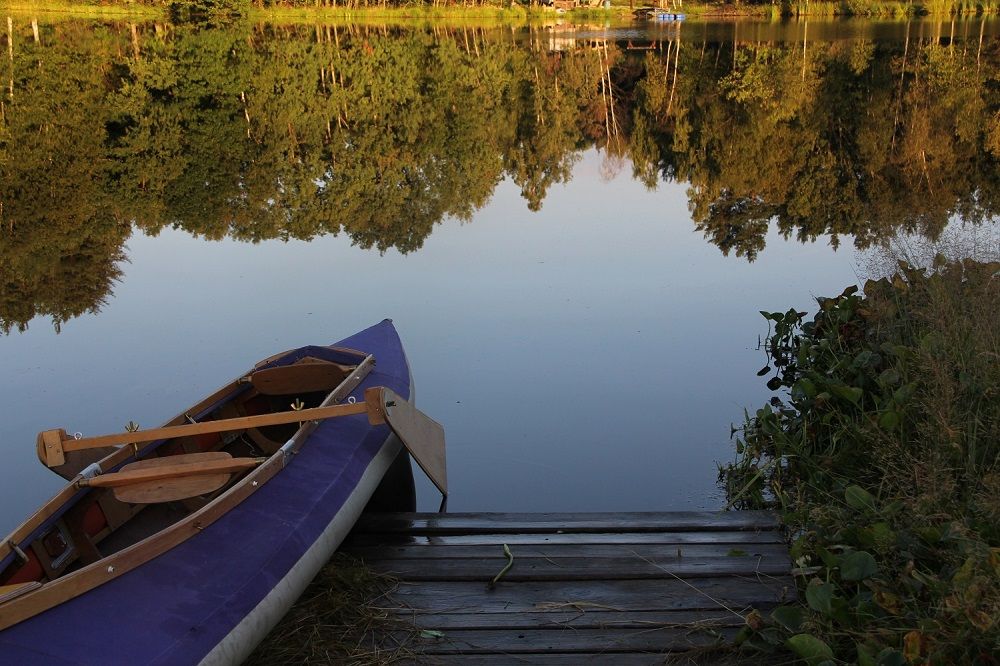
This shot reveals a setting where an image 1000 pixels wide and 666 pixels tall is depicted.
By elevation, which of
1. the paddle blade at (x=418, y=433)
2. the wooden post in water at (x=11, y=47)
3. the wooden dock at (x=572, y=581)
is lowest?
the wooden dock at (x=572, y=581)

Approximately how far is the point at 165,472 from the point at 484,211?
1174cm

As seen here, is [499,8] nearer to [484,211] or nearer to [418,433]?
[484,211]

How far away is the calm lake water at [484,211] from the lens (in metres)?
7.55

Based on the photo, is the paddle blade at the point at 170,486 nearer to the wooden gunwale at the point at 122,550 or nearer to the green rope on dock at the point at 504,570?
the wooden gunwale at the point at 122,550

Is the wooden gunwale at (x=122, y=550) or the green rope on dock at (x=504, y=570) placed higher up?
the wooden gunwale at (x=122, y=550)

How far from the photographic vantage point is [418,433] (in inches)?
215

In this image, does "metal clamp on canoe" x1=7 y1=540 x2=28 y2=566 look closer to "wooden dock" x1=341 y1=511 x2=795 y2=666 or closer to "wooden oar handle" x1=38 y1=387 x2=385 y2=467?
"wooden oar handle" x1=38 y1=387 x2=385 y2=467

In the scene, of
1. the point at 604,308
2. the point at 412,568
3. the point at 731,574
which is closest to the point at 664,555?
the point at 731,574

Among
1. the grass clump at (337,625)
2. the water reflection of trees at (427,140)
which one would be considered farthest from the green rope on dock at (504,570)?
the water reflection of trees at (427,140)

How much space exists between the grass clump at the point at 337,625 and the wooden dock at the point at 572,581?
0.08 meters

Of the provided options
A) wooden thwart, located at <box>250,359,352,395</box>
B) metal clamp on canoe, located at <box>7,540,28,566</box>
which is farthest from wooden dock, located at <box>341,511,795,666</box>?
metal clamp on canoe, located at <box>7,540,28,566</box>

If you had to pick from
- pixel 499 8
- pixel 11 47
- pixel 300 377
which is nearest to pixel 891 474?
pixel 300 377

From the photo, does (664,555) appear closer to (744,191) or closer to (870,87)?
(744,191)

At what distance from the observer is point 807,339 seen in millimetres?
7297
